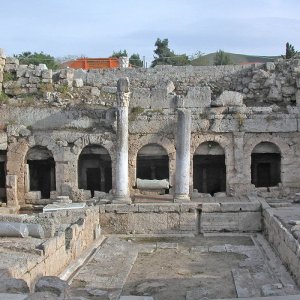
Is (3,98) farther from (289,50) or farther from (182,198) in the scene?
(289,50)

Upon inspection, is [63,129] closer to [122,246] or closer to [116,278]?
[122,246]

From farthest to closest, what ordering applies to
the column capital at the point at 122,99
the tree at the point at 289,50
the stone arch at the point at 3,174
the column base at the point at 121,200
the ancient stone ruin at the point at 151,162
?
the tree at the point at 289,50, the stone arch at the point at 3,174, the column capital at the point at 122,99, the column base at the point at 121,200, the ancient stone ruin at the point at 151,162

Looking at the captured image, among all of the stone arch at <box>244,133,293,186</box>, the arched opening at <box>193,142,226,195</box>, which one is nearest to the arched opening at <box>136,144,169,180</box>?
the arched opening at <box>193,142,226,195</box>

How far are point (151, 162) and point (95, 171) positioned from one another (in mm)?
2547

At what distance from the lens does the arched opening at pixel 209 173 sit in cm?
2473

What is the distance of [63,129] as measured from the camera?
23.2m

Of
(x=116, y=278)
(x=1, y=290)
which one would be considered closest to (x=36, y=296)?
(x=1, y=290)

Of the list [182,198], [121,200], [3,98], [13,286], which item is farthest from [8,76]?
[13,286]

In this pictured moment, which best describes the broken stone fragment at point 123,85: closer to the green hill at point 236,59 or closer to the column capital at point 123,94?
the column capital at point 123,94

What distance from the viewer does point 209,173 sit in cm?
2519

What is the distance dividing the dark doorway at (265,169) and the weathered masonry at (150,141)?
44 mm

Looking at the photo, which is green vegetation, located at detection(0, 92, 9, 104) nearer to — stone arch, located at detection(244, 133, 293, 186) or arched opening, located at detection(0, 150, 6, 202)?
arched opening, located at detection(0, 150, 6, 202)

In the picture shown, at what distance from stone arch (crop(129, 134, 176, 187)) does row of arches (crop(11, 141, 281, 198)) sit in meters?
0.74

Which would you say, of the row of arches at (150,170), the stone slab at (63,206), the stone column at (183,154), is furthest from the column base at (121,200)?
the row of arches at (150,170)
